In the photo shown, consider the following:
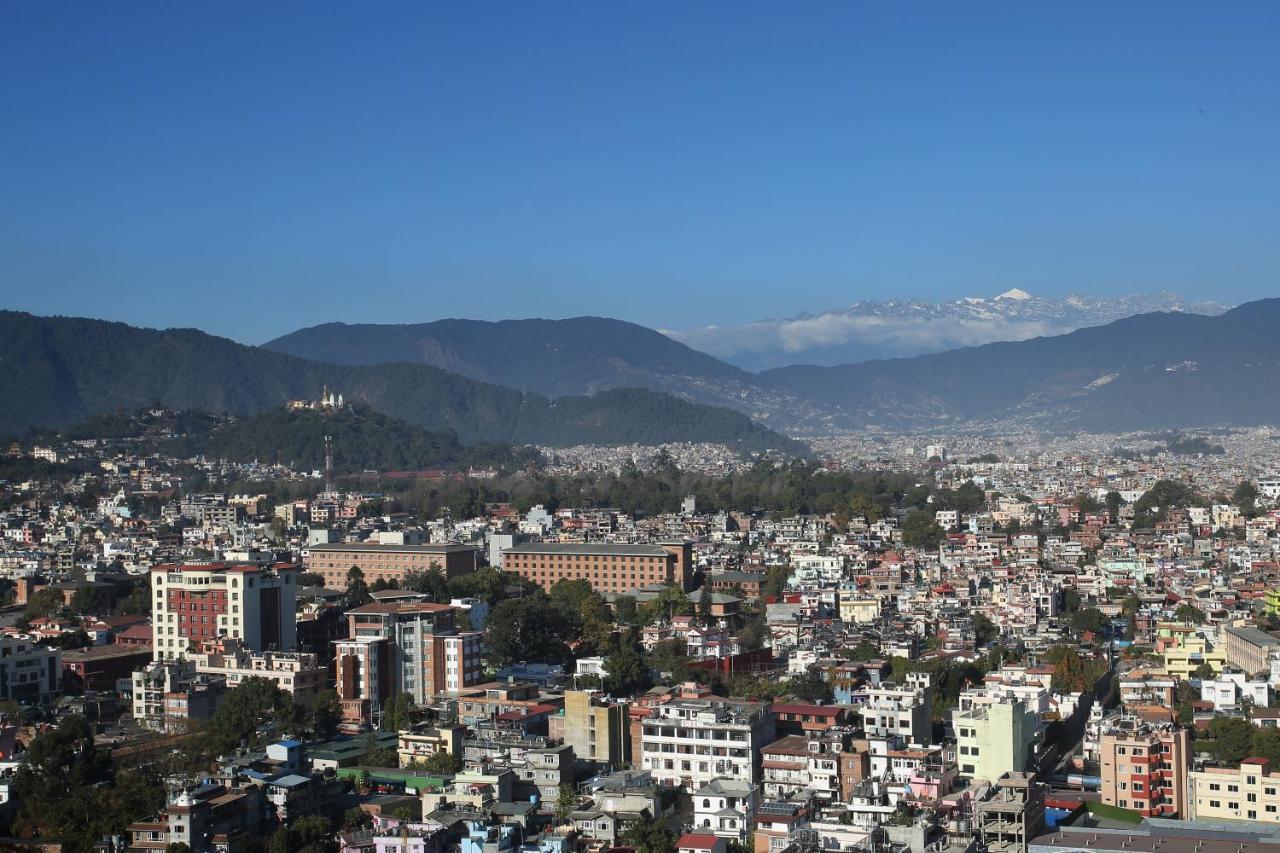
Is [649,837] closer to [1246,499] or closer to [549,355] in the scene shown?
[1246,499]

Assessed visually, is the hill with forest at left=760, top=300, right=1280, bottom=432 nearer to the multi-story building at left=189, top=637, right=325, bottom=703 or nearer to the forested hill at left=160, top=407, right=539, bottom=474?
the forested hill at left=160, top=407, right=539, bottom=474

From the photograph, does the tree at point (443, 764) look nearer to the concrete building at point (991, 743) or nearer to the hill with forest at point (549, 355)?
the concrete building at point (991, 743)

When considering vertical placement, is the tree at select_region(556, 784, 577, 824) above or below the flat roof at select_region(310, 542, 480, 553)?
below

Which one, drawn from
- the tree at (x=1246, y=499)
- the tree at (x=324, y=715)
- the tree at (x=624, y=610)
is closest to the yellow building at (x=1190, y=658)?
the tree at (x=624, y=610)

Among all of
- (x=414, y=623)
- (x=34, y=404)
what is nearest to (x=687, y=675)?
(x=414, y=623)

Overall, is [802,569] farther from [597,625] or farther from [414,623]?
[414,623]

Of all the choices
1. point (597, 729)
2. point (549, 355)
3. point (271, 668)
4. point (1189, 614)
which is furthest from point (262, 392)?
point (597, 729)

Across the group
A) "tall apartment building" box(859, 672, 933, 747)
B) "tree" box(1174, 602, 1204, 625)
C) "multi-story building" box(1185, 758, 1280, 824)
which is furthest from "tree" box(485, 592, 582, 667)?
"multi-story building" box(1185, 758, 1280, 824)
